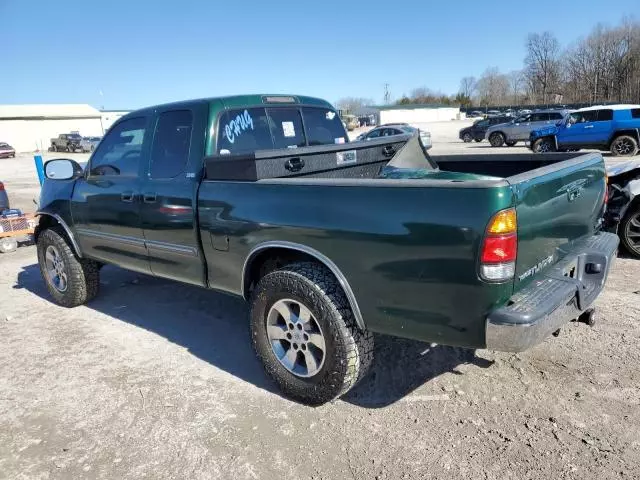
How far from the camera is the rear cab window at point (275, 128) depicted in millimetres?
3732

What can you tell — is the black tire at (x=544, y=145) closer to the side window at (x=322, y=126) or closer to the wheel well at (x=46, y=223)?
the side window at (x=322, y=126)

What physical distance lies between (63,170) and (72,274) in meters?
1.05

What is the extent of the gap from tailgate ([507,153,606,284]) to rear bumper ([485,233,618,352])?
0.06 metres

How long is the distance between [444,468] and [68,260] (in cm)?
412

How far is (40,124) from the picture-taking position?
5734 centimetres

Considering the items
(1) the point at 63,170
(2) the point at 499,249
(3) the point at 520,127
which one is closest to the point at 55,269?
(1) the point at 63,170

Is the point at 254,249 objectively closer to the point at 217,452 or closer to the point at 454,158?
the point at 217,452

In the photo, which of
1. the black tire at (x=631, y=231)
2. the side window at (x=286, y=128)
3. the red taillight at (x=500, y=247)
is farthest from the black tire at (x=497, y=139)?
the red taillight at (x=500, y=247)

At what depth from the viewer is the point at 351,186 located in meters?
2.71

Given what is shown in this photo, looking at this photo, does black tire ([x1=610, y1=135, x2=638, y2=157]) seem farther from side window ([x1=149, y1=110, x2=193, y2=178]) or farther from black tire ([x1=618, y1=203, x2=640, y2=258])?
Answer: side window ([x1=149, y1=110, x2=193, y2=178])

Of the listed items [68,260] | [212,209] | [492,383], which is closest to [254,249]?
[212,209]

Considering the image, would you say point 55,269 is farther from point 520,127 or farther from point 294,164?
point 520,127

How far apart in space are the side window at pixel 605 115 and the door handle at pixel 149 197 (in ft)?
59.2

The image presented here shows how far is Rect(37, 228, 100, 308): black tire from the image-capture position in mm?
5031
